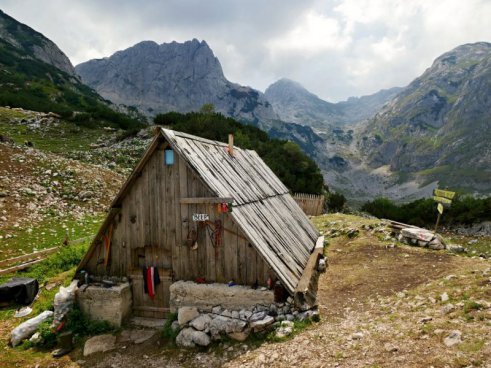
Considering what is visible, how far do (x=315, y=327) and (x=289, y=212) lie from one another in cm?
746

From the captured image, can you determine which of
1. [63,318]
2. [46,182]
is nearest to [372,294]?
[63,318]

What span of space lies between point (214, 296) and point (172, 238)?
7.15 feet

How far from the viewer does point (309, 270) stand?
437 inches

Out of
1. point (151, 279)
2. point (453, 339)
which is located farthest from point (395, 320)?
point (151, 279)

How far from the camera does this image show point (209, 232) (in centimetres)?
1017

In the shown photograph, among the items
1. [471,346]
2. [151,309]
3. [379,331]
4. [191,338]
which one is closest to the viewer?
[471,346]

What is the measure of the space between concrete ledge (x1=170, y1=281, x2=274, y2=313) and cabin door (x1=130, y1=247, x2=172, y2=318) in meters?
0.72

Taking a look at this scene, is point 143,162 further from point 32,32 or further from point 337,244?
point 32,32

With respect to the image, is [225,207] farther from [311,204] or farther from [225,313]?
[311,204]

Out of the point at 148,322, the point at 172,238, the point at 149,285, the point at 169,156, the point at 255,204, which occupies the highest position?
the point at 169,156

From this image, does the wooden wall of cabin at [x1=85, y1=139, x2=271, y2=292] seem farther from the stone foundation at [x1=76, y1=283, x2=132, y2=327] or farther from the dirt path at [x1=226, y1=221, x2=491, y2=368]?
the dirt path at [x1=226, y1=221, x2=491, y2=368]

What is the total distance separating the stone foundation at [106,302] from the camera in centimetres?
1040

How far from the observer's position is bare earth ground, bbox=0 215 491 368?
6641 mm

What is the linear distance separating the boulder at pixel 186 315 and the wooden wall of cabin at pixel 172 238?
97 centimetres
